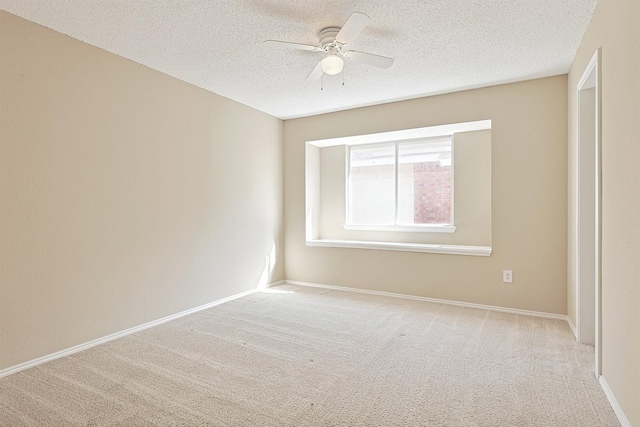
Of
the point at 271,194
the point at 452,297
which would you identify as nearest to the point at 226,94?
the point at 271,194

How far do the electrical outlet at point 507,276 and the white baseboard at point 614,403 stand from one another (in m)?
1.58

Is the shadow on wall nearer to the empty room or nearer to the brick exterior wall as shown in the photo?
the empty room

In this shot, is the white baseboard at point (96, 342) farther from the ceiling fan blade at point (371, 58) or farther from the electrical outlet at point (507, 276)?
the electrical outlet at point (507, 276)

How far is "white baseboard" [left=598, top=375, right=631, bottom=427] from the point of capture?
1645mm

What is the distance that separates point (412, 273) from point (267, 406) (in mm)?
2694

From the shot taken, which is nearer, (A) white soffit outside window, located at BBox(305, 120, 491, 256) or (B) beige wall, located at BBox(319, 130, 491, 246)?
(A) white soffit outside window, located at BBox(305, 120, 491, 256)

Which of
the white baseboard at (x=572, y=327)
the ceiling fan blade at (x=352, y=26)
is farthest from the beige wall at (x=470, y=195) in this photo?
the ceiling fan blade at (x=352, y=26)

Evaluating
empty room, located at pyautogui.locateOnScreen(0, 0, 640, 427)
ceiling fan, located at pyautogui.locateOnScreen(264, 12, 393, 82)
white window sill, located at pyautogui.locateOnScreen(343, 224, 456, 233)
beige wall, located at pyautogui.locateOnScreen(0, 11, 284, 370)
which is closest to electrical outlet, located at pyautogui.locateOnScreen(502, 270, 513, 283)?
empty room, located at pyautogui.locateOnScreen(0, 0, 640, 427)

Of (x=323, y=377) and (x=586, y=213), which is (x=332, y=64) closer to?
(x=323, y=377)

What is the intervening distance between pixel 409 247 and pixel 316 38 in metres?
2.56

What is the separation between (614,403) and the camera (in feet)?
5.91

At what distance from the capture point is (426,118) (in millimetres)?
4020

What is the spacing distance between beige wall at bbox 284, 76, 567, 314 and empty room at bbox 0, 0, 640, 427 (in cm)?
2

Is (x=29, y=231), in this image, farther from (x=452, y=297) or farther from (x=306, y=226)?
(x=452, y=297)
